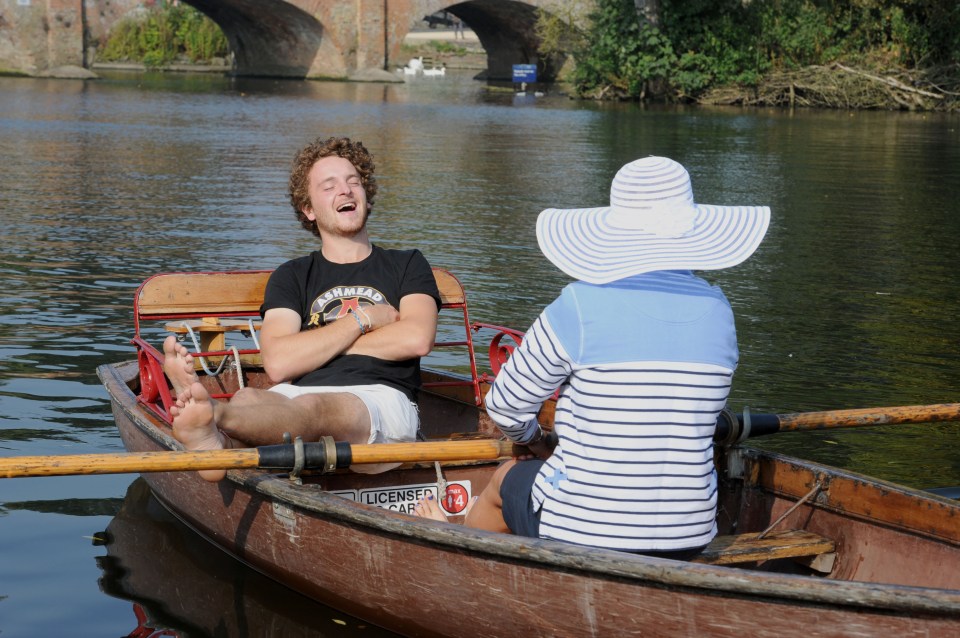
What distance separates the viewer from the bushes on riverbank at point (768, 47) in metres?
36.8

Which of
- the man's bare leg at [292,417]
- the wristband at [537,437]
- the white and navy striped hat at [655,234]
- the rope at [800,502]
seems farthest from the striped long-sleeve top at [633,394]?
the man's bare leg at [292,417]

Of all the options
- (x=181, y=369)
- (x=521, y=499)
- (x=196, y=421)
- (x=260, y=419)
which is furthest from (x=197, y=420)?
(x=521, y=499)

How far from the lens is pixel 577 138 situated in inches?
1022

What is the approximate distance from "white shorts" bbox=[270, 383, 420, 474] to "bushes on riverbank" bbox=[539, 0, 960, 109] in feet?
109

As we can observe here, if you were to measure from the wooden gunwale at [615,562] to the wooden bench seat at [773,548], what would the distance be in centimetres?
25

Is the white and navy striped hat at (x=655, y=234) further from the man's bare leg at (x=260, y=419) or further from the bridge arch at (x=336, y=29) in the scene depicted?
the bridge arch at (x=336, y=29)

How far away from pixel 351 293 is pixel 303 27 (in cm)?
4363

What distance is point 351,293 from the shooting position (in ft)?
18.5

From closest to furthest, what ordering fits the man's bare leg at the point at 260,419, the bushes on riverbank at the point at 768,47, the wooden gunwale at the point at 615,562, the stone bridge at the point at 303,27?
the wooden gunwale at the point at 615,562 < the man's bare leg at the point at 260,419 < the bushes on riverbank at the point at 768,47 < the stone bridge at the point at 303,27

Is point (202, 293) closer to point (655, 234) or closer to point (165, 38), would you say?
point (655, 234)

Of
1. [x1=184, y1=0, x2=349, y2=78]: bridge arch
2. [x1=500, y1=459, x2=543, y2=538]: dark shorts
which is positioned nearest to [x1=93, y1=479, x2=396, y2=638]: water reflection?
[x1=500, y1=459, x2=543, y2=538]: dark shorts

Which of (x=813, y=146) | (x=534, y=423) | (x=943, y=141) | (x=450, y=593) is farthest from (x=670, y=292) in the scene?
(x=943, y=141)

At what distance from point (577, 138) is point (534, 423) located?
72.3ft

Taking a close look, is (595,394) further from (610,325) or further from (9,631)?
(9,631)
